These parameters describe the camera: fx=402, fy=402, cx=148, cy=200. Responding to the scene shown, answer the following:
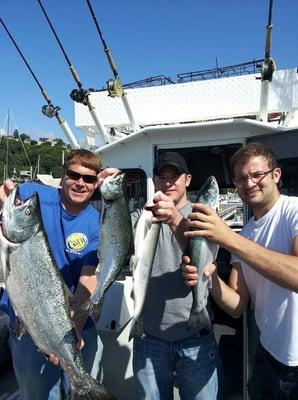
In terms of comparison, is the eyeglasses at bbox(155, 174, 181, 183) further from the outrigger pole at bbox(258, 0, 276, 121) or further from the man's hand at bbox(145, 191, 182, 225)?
the outrigger pole at bbox(258, 0, 276, 121)

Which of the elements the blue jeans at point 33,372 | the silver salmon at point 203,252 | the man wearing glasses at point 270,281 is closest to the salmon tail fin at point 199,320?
the silver salmon at point 203,252

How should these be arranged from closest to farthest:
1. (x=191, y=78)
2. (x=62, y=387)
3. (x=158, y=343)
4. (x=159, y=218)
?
1. (x=159, y=218)
2. (x=158, y=343)
3. (x=62, y=387)
4. (x=191, y=78)

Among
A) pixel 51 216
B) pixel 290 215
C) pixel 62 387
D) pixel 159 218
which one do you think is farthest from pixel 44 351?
pixel 290 215

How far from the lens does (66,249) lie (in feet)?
10.6

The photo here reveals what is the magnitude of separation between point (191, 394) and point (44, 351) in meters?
1.14

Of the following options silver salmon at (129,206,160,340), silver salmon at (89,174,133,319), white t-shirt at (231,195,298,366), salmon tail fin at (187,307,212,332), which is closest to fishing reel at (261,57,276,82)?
white t-shirt at (231,195,298,366)

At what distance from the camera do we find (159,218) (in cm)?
258

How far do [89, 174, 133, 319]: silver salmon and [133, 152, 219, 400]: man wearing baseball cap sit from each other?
39cm

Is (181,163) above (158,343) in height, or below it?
above

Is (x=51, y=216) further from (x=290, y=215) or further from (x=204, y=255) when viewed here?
(x=290, y=215)

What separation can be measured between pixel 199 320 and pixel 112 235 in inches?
34.5

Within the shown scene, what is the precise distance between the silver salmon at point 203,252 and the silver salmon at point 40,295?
90 centimetres

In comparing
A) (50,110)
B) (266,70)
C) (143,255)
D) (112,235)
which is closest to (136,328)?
(143,255)

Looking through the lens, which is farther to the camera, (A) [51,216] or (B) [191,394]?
(A) [51,216]
